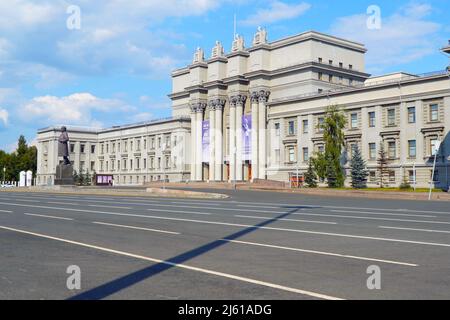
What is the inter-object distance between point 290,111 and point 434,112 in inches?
819

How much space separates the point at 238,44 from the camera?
84.9m

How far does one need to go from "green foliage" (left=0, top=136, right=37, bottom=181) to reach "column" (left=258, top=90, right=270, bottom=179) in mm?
78834

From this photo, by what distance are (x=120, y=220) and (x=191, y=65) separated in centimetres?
7736

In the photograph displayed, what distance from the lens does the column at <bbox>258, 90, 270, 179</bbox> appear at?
3054 inches

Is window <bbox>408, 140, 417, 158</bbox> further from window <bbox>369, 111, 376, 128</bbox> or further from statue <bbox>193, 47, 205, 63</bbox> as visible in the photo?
statue <bbox>193, 47, 205, 63</bbox>

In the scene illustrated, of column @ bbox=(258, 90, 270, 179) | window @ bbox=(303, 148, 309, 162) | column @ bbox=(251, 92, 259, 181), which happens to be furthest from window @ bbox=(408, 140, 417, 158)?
column @ bbox=(251, 92, 259, 181)

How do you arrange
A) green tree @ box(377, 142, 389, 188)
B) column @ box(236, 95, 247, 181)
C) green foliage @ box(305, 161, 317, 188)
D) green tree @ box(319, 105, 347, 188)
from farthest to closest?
column @ box(236, 95, 247, 181) < green foliage @ box(305, 161, 317, 188) < green tree @ box(377, 142, 389, 188) < green tree @ box(319, 105, 347, 188)

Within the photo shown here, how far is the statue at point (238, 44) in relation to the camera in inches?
3342

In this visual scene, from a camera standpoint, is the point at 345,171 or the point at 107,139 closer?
the point at 345,171

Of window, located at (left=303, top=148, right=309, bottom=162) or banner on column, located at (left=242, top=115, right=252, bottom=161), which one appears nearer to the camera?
window, located at (left=303, top=148, right=309, bottom=162)

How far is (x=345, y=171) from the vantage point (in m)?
64.4
